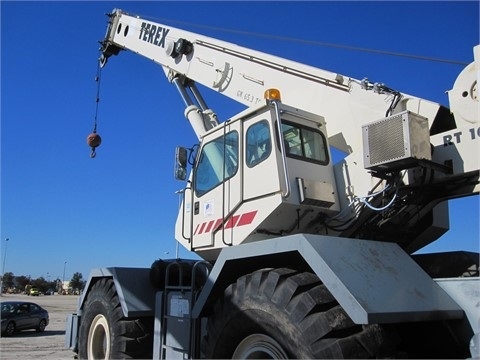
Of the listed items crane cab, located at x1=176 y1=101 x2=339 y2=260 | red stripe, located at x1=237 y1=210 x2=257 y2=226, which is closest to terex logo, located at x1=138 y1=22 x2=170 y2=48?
crane cab, located at x1=176 y1=101 x2=339 y2=260

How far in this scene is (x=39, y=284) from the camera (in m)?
113

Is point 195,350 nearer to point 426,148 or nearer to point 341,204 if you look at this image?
point 341,204

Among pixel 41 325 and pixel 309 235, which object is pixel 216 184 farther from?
pixel 41 325

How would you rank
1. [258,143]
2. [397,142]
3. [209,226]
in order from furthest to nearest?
[209,226]
[258,143]
[397,142]

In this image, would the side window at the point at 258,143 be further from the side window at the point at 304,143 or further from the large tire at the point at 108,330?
the large tire at the point at 108,330

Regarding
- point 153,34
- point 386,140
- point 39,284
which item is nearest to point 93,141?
point 153,34

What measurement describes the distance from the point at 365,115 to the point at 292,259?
2.20 m

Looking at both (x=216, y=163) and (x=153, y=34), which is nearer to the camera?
(x=216, y=163)

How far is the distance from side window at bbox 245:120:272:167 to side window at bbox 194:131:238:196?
248 mm

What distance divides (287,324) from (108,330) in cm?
418

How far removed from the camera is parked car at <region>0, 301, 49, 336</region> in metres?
20.0

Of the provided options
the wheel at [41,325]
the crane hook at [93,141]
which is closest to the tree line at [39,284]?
the wheel at [41,325]

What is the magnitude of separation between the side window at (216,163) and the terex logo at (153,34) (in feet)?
12.9

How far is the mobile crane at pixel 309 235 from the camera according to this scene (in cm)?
393
